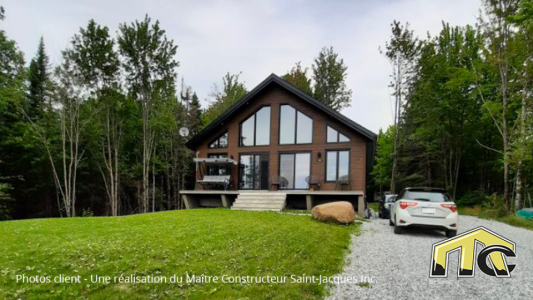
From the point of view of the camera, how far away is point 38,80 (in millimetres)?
→ 19031

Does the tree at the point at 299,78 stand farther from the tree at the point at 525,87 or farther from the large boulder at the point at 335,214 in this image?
the large boulder at the point at 335,214

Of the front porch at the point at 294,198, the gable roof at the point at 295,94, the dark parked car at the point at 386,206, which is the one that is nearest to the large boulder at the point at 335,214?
the front porch at the point at 294,198

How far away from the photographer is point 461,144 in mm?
20891

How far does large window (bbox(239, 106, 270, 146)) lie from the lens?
50.8ft

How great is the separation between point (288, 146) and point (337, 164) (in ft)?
8.81

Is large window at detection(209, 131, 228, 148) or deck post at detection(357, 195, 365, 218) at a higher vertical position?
large window at detection(209, 131, 228, 148)

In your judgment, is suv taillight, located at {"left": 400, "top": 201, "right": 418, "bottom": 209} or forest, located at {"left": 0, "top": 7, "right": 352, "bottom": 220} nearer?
suv taillight, located at {"left": 400, "top": 201, "right": 418, "bottom": 209}

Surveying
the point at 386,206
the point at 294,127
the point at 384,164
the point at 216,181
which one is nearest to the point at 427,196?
the point at 386,206

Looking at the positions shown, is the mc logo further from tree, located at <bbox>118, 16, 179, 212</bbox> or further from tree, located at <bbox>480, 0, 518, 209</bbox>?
tree, located at <bbox>118, 16, 179, 212</bbox>

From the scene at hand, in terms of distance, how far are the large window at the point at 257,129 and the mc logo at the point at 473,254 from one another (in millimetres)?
10865

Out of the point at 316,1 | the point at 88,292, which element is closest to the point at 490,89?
the point at 316,1

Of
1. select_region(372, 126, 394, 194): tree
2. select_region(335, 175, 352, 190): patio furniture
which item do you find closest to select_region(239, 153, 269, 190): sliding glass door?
select_region(335, 175, 352, 190): patio furniture

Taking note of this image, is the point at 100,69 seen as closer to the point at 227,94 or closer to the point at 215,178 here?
the point at 215,178

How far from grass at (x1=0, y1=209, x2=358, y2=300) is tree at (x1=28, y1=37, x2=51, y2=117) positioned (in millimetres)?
14909
